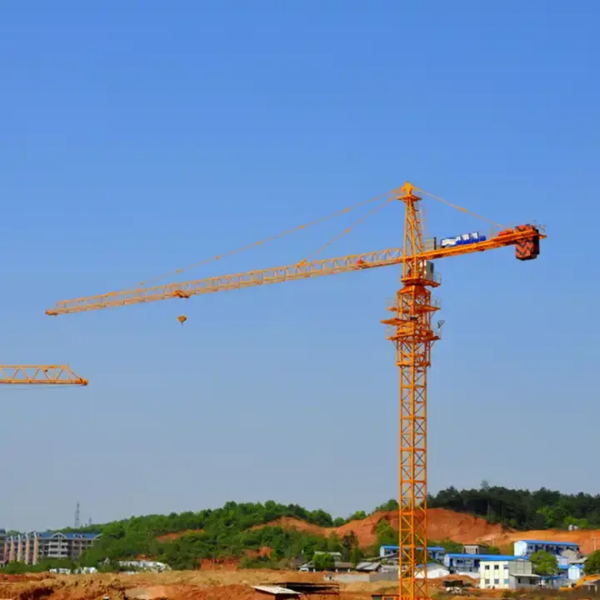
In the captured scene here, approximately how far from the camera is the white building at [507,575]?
9131 centimetres

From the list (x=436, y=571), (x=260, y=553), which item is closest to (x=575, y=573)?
(x=436, y=571)

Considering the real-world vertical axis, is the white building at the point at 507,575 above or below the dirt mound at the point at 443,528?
below

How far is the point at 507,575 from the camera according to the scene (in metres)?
92.1

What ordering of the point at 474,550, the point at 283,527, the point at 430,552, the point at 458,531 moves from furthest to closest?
1. the point at 283,527
2. the point at 458,531
3. the point at 474,550
4. the point at 430,552

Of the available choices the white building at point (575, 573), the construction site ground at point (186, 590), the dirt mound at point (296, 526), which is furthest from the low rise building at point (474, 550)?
the dirt mound at point (296, 526)

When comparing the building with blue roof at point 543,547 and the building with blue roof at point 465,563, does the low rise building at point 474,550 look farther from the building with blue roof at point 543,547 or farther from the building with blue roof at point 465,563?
the building with blue roof at point 465,563

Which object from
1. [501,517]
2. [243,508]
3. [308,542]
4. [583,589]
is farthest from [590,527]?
[583,589]

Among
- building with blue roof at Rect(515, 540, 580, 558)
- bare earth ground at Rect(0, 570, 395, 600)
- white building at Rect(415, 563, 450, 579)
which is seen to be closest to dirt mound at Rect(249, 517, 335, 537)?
building with blue roof at Rect(515, 540, 580, 558)

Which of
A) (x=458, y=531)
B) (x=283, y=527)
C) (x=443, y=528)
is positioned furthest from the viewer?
(x=283, y=527)

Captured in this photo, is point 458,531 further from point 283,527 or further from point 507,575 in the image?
point 507,575

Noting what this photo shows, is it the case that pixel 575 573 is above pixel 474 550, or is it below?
below

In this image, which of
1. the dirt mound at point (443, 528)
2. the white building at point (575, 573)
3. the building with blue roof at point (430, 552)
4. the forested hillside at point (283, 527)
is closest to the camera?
the white building at point (575, 573)

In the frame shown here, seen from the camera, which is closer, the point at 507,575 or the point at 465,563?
the point at 507,575

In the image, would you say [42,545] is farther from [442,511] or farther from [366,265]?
[366,265]
